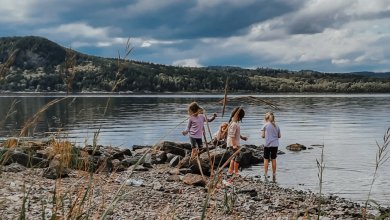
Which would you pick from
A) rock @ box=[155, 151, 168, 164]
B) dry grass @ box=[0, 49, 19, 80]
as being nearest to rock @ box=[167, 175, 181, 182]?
rock @ box=[155, 151, 168, 164]

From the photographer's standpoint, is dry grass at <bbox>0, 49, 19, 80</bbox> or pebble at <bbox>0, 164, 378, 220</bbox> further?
pebble at <bbox>0, 164, 378, 220</bbox>

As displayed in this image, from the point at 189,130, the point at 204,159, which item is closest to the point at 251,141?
the point at 204,159

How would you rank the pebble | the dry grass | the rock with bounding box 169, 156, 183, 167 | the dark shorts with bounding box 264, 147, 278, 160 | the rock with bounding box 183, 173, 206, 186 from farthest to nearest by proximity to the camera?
the rock with bounding box 169, 156, 183, 167 → the dark shorts with bounding box 264, 147, 278, 160 → the rock with bounding box 183, 173, 206, 186 → the pebble → the dry grass

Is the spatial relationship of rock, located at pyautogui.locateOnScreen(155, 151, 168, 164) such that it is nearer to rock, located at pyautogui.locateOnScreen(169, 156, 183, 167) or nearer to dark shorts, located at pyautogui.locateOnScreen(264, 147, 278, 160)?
rock, located at pyautogui.locateOnScreen(169, 156, 183, 167)

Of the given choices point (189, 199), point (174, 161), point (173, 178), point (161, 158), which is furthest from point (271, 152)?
point (161, 158)

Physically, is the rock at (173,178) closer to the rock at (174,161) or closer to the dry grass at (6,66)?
the rock at (174,161)

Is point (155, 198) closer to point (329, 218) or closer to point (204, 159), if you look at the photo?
point (329, 218)

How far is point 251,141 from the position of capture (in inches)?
1649

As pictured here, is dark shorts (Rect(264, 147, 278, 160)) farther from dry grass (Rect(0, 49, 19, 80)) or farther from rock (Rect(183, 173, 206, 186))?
dry grass (Rect(0, 49, 19, 80))

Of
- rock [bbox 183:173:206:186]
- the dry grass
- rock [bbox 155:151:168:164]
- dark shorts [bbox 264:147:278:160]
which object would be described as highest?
the dry grass

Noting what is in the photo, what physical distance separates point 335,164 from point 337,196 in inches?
384

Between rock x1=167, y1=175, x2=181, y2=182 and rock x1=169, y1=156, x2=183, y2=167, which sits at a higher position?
rock x1=167, y1=175, x2=181, y2=182

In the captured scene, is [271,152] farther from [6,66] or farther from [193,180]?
[6,66]

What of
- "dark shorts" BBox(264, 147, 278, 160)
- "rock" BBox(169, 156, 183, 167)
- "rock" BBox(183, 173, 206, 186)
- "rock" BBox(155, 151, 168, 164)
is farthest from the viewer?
"rock" BBox(155, 151, 168, 164)
